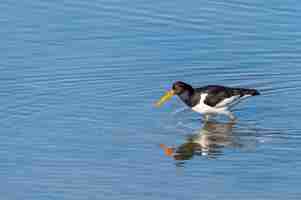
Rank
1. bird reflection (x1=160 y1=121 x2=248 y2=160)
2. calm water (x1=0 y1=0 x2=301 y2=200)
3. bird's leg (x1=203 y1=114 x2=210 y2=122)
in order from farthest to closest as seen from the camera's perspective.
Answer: bird's leg (x1=203 y1=114 x2=210 y2=122) → bird reflection (x1=160 y1=121 x2=248 y2=160) → calm water (x1=0 y1=0 x2=301 y2=200)

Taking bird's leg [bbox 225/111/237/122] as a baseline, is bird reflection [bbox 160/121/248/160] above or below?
below

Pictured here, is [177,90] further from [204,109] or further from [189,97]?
[204,109]

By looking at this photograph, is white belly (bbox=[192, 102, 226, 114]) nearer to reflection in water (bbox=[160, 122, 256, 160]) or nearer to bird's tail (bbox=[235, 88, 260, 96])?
reflection in water (bbox=[160, 122, 256, 160])

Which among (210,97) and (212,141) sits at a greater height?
(210,97)

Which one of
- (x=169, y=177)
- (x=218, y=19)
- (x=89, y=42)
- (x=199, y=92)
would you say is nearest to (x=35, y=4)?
(x=89, y=42)

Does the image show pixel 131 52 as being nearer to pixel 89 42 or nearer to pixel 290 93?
pixel 89 42

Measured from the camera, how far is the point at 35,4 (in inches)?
915

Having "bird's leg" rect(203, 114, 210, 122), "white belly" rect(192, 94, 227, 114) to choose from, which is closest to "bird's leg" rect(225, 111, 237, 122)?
"white belly" rect(192, 94, 227, 114)

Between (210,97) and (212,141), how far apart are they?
1299 mm

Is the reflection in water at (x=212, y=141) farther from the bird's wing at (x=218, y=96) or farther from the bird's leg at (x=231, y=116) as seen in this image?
the bird's wing at (x=218, y=96)

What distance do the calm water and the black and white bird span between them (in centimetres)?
25

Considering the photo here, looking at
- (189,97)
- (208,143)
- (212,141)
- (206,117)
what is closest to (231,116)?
(206,117)

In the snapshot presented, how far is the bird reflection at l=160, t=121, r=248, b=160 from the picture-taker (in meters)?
15.7

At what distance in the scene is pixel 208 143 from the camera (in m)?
16.4
